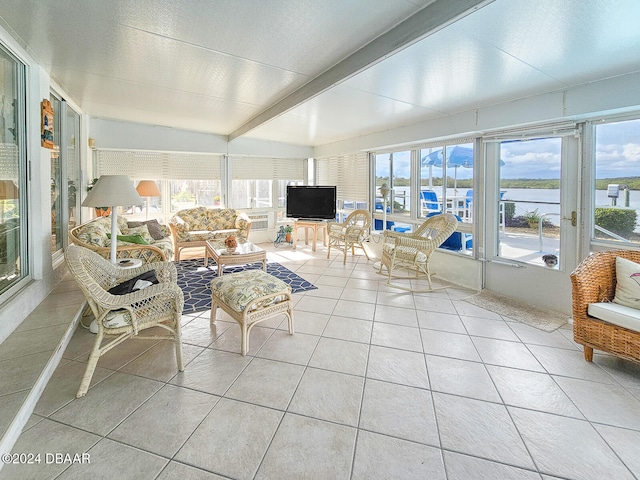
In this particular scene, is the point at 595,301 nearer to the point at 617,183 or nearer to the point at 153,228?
the point at 617,183

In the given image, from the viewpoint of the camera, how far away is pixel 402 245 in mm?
4129

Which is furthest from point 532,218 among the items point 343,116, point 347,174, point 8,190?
point 8,190

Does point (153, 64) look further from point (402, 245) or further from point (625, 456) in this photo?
point (625, 456)

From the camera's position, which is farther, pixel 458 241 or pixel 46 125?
pixel 458 241

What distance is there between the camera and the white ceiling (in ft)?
6.12

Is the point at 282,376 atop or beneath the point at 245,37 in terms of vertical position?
beneath

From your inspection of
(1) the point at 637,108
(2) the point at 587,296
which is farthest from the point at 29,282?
(1) the point at 637,108

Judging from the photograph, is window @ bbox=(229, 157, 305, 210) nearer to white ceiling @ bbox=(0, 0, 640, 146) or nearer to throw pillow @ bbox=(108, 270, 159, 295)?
white ceiling @ bbox=(0, 0, 640, 146)

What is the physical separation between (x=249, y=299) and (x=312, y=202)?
419 centimetres

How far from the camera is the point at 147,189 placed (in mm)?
5516

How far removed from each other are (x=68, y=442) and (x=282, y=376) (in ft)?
3.73

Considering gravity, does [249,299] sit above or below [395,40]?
below

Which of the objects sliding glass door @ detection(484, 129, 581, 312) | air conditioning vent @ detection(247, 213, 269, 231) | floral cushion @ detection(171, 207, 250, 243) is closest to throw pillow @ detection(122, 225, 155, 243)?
floral cushion @ detection(171, 207, 250, 243)

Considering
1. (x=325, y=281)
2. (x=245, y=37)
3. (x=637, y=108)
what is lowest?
(x=325, y=281)
